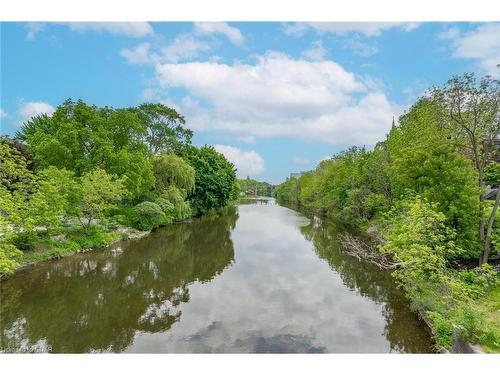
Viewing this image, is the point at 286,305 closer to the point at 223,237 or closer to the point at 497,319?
the point at 497,319

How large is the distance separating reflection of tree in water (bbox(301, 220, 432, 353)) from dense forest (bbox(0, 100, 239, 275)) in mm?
13057

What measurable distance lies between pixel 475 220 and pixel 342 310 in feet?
27.4

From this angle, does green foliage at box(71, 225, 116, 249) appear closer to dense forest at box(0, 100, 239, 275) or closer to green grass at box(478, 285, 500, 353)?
dense forest at box(0, 100, 239, 275)

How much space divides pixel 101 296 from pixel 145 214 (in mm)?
17414

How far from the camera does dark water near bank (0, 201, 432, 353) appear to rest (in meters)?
10.7

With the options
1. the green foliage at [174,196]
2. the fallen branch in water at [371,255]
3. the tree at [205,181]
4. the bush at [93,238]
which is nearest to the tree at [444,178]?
the fallen branch in water at [371,255]

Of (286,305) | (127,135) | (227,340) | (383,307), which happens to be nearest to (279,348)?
(227,340)

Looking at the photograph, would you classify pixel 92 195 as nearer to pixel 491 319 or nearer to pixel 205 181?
pixel 491 319

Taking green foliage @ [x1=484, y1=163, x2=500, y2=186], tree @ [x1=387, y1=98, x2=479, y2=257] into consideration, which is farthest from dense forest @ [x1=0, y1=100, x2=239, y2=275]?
green foliage @ [x1=484, y1=163, x2=500, y2=186]

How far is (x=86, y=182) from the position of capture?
74.0ft

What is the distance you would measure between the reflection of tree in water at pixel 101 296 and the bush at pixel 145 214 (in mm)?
6523

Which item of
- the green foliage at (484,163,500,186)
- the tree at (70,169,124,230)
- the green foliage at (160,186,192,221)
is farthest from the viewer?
the green foliage at (160,186,192,221)

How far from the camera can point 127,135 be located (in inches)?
1245

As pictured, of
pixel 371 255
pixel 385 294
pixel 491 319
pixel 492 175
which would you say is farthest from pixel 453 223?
pixel 492 175
